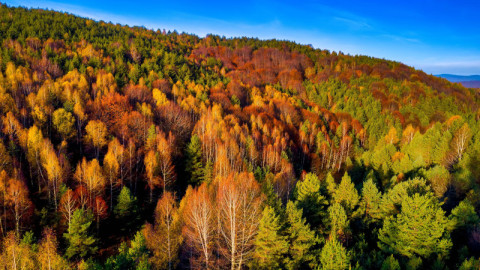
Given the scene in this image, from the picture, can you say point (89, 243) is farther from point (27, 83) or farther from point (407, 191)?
point (27, 83)

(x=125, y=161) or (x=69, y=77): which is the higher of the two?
(x=69, y=77)

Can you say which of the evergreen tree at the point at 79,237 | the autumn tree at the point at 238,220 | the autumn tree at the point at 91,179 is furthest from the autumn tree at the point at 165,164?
the autumn tree at the point at 238,220

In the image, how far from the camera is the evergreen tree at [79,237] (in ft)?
83.9

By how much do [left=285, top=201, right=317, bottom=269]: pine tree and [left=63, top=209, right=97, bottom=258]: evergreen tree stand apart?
2026 cm

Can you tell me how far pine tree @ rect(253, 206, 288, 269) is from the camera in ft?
64.2

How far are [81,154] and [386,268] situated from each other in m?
46.1

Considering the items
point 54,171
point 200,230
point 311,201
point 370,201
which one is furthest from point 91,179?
point 370,201

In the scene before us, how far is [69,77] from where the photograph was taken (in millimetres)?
67750

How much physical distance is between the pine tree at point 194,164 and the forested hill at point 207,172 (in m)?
0.37

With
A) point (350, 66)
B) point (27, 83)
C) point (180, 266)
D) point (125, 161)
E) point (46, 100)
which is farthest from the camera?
point (350, 66)

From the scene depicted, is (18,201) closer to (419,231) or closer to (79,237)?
(79,237)

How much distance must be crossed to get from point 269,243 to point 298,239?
10.2 feet

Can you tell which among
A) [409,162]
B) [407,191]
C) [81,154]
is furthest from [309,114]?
[81,154]

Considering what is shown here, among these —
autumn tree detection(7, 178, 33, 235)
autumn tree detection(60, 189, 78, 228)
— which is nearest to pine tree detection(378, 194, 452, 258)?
autumn tree detection(60, 189, 78, 228)
